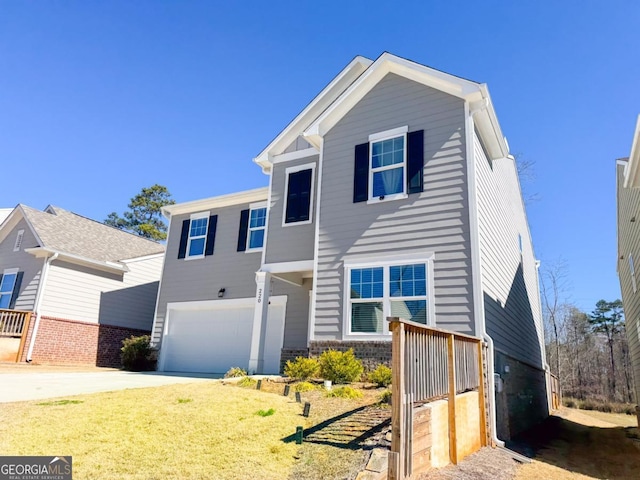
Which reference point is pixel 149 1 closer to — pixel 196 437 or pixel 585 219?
pixel 196 437

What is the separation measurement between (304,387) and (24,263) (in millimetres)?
14596

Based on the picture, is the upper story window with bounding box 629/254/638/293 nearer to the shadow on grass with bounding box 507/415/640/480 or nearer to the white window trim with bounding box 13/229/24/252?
the shadow on grass with bounding box 507/415/640/480

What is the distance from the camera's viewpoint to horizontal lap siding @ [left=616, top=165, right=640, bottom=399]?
1170 centimetres

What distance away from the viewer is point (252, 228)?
14117 mm

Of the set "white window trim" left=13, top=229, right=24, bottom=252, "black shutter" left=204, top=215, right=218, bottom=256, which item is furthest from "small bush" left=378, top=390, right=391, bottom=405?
"white window trim" left=13, top=229, right=24, bottom=252

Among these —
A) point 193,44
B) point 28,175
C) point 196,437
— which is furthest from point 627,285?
point 28,175

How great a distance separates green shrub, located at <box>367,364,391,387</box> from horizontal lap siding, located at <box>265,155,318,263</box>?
408cm

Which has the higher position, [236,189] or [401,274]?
[236,189]

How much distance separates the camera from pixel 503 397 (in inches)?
337

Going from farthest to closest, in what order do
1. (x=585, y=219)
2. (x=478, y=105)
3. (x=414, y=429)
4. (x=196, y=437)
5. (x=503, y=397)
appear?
1. (x=585, y=219)
2. (x=478, y=105)
3. (x=503, y=397)
4. (x=196, y=437)
5. (x=414, y=429)

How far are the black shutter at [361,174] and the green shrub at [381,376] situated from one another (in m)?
4.05

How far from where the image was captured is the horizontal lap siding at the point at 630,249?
38.4 ft

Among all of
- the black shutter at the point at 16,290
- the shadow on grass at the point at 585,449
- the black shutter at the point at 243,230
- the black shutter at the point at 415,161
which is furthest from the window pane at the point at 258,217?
the black shutter at the point at 16,290

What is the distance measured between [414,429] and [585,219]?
82.3 feet
